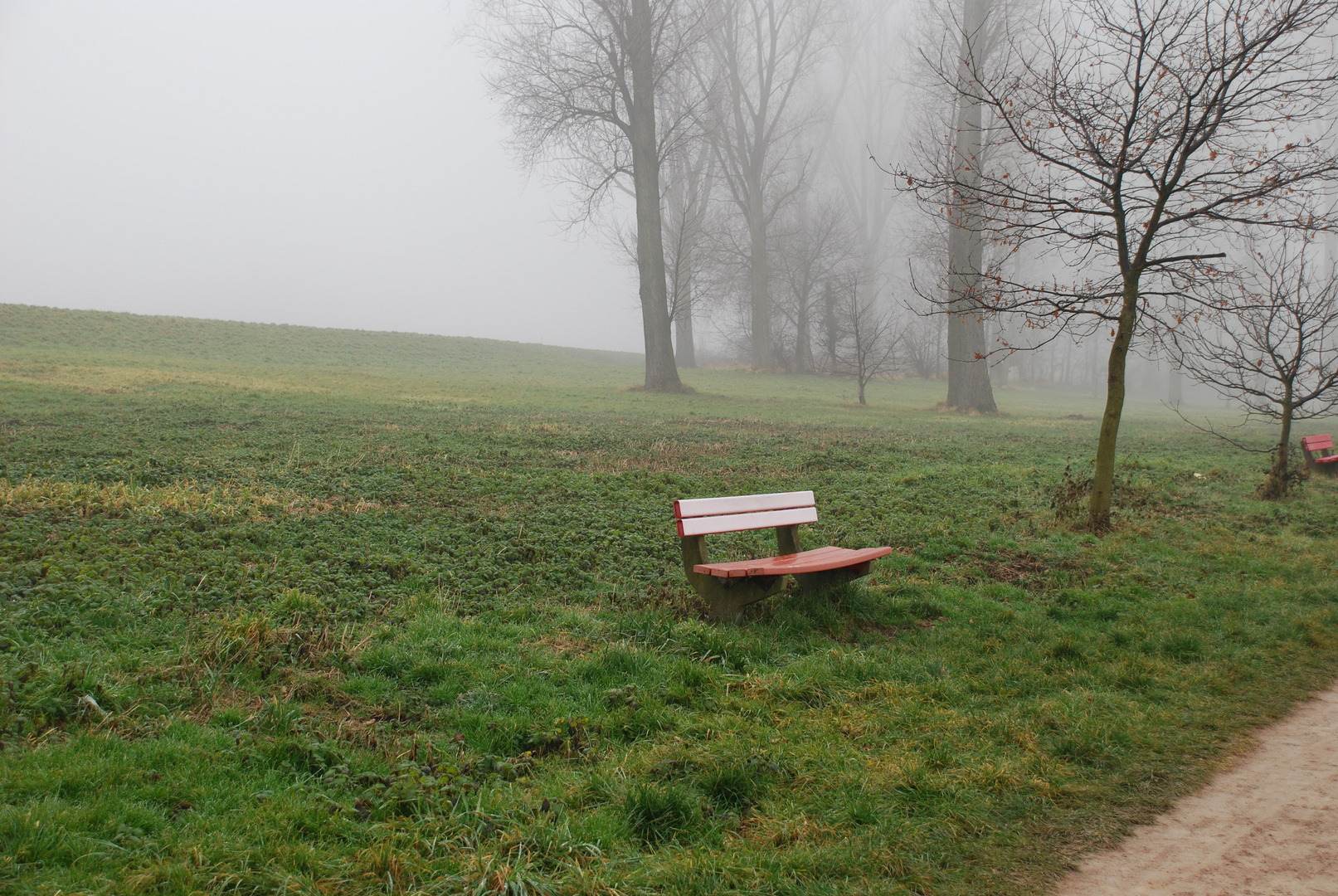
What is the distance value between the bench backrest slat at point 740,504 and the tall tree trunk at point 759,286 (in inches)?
1260

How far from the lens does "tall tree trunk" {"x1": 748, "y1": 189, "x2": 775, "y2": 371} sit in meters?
37.2

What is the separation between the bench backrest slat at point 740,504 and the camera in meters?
5.74

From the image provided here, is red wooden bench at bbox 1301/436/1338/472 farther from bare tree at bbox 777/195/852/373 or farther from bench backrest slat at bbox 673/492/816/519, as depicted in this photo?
bare tree at bbox 777/195/852/373

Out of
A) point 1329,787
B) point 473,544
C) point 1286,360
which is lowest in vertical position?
point 1329,787

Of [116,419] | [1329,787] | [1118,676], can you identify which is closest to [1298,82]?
[1118,676]

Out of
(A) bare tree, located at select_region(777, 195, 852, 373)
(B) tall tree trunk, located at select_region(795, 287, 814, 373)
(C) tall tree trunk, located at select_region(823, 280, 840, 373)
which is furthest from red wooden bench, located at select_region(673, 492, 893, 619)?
(B) tall tree trunk, located at select_region(795, 287, 814, 373)

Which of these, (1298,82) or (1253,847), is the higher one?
(1298,82)

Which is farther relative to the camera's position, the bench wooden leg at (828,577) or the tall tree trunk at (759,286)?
the tall tree trunk at (759,286)

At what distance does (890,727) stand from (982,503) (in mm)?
6147

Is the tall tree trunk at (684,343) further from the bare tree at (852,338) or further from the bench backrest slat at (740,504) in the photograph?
the bench backrest slat at (740,504)

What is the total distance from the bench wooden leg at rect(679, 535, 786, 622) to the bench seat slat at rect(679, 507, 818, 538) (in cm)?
9

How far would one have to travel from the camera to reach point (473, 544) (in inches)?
277

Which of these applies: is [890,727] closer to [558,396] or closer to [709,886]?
[709,886]

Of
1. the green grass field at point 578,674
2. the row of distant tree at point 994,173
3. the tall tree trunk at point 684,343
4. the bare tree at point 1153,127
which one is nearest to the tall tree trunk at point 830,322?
the row of distant tree at point 994,173
